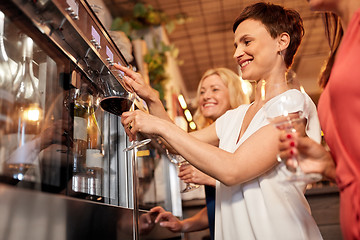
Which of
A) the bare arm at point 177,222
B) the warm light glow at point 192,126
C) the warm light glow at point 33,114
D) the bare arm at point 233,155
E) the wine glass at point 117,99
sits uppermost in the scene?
the warm light glow at point 192,126

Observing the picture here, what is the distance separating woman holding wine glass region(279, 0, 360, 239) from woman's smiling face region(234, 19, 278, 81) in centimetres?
37

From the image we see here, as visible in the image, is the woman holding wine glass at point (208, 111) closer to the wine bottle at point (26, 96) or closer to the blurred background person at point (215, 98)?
the blurred background person at point (215, 98)

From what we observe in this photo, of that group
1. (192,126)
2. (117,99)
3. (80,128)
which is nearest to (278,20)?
(117,99)

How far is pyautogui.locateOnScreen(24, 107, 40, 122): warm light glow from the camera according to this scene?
0.87m

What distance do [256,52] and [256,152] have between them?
41 centimetres

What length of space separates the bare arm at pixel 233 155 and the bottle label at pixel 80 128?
0.22 meters

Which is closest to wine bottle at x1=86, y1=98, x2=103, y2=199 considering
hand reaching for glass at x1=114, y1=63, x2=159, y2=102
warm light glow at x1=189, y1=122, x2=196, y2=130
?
hand reaching for glass at x1=114, y1=63, x2=159, y2=102

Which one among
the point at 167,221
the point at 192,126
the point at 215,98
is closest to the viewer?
the point at 167,221

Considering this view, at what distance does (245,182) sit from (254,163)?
0.14m

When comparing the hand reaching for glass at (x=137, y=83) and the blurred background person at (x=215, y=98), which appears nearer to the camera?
the hand reaching for glass at (x=137, y=83)

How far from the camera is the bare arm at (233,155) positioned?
1138mm

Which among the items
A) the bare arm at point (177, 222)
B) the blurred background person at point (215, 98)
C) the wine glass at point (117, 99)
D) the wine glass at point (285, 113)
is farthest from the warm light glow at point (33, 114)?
the blurred background person at point (215, 98)

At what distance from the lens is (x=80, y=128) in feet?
3.57

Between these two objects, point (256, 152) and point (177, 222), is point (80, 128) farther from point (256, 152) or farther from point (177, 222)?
point (177, 222)
